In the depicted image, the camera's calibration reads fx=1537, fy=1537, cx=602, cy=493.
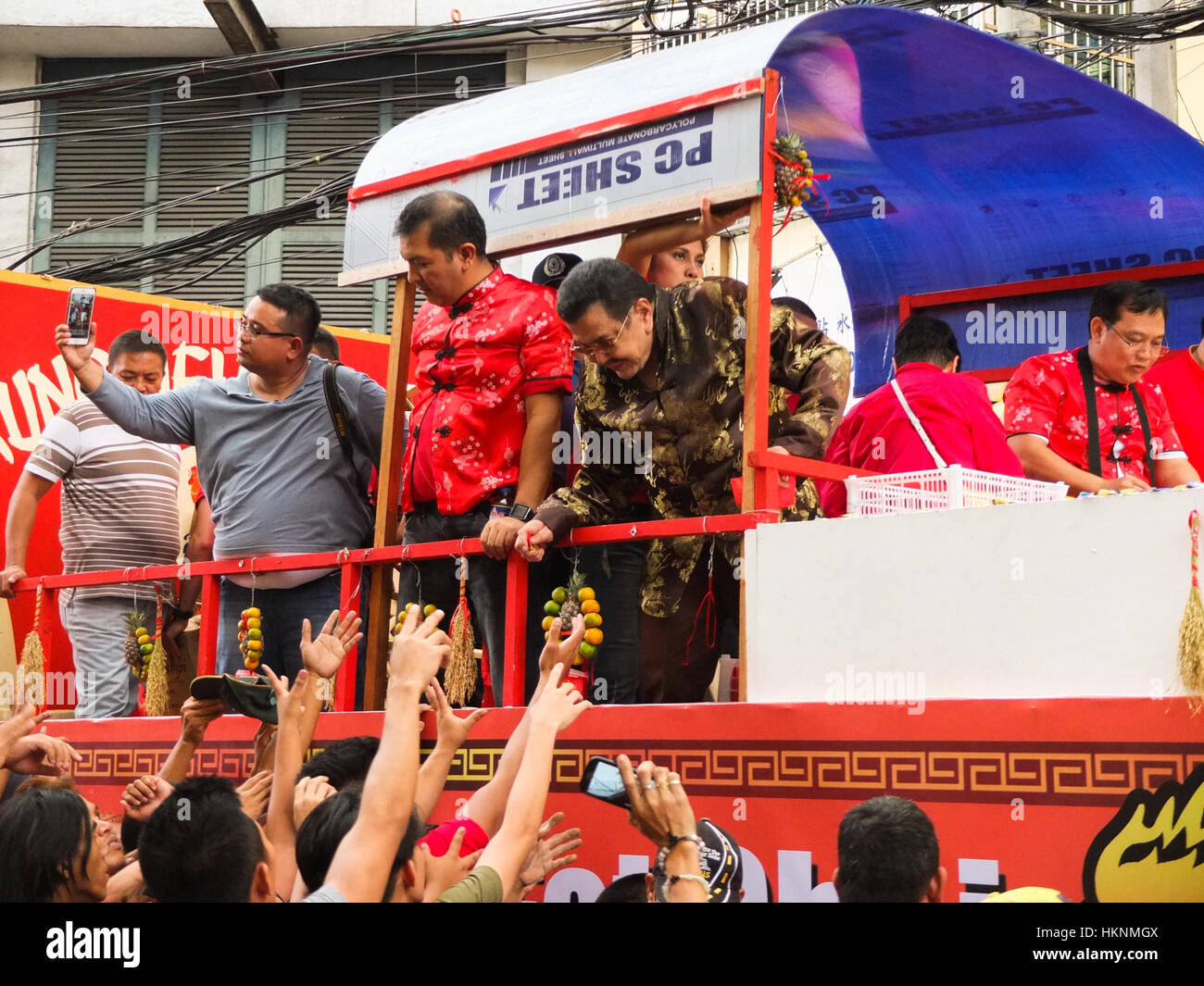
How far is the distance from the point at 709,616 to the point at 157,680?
8.62 ft

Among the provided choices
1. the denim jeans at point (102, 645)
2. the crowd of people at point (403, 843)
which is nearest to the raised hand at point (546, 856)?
the crowd of people at point (403, 843)

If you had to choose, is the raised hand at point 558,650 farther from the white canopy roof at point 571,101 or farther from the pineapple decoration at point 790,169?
the white canopy roof at point 571,101

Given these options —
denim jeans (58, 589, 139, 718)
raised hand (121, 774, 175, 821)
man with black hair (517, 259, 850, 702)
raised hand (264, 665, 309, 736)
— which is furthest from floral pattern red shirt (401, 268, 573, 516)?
denim jeans (58, 589, 139, 718)

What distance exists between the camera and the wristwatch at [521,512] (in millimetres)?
5012

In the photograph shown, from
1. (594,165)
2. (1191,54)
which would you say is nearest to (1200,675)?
(594,165)

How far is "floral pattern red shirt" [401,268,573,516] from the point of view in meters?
5.26

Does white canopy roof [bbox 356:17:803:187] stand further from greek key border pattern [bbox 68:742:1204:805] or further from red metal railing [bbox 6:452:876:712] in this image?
greek key border pattern [bbox 68:742:1204:805]

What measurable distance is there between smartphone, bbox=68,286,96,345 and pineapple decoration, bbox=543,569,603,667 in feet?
7.15

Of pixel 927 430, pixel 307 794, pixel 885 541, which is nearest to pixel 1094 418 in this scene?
pixel 927 430

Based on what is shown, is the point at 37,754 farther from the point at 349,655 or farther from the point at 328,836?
the point at 328,836

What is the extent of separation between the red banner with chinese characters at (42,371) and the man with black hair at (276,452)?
2.48 m

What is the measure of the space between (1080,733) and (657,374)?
6.16ft

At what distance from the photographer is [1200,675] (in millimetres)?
3586

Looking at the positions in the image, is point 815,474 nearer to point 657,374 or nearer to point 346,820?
point 657,374
